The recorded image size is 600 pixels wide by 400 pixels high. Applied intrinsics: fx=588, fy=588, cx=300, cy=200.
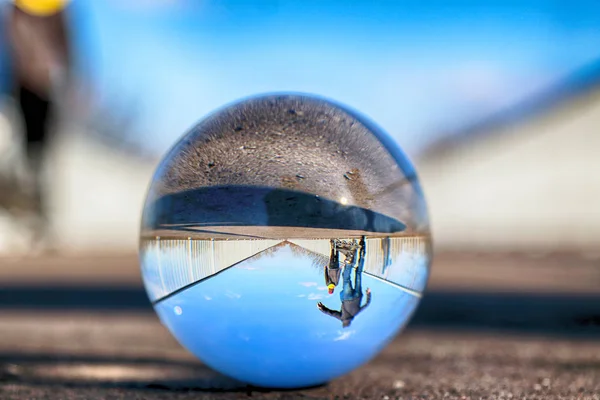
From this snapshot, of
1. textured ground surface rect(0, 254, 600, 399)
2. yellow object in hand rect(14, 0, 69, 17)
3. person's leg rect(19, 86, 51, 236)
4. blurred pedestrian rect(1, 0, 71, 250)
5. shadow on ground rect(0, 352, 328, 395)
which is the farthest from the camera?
person's leg rect(19, 86, 51, 236)

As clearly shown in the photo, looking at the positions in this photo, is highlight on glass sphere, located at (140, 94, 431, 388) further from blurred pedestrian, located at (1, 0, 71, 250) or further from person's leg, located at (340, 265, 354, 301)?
blurred pedestrian, located at (1, 0, 71, 250)

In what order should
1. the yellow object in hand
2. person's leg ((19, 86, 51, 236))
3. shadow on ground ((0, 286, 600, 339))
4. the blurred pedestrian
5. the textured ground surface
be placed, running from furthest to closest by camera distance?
person's leg ((19, 86, 51, 236)) → the blurred pedestrian → the yellow object in hand → shadow on ground ((0, 286, 600, 339)) → the textured ground surface

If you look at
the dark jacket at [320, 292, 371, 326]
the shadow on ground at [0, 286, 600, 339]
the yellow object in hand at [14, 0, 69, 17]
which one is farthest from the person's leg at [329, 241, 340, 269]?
the yellow object in hand at [14, 0, 69, 17]

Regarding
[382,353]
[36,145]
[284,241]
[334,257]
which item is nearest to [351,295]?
[334,257]

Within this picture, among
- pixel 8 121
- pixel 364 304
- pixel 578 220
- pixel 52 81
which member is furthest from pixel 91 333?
pixel 578 220

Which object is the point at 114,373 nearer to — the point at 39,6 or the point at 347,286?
the point at 347,286

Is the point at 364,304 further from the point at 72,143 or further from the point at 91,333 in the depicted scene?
the point at 72,143
